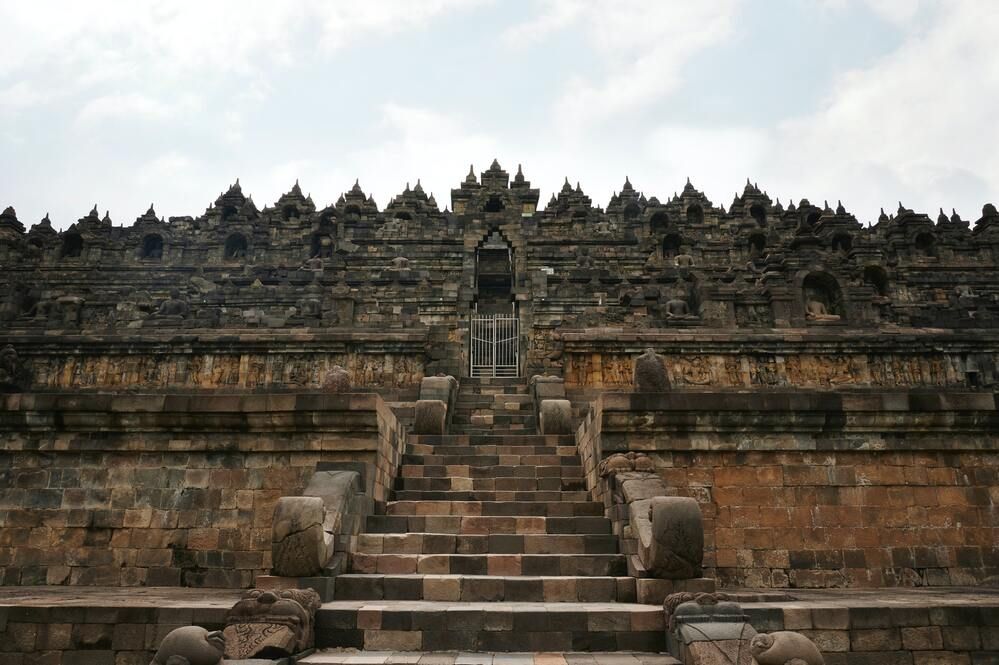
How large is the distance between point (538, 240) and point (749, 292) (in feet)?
35.2

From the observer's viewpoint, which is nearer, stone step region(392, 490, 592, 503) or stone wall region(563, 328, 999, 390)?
stone step region(392, 490, 592, 503)

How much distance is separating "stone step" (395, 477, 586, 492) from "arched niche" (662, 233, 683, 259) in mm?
26501

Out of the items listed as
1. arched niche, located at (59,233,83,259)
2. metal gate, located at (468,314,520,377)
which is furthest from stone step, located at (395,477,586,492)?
arched niche, located at (59,233,83,259)

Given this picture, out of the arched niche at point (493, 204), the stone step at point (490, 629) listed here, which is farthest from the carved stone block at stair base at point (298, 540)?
the arched niche at point (493, 204)

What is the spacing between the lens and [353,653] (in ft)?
17.7

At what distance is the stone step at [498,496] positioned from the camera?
27.5 ft

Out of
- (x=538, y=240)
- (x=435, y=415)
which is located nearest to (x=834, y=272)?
(x=538, y=240)

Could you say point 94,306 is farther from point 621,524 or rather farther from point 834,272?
point 834,272

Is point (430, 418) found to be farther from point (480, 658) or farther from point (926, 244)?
point (926, 244)

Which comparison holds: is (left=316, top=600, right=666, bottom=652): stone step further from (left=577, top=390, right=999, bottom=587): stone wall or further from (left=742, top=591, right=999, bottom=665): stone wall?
(left=577, top=390, right=999, bottom=587): stone wall

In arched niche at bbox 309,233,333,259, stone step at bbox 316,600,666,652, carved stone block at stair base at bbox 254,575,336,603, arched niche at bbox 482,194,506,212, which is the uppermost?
arched niche at bbox 482,194,506,212

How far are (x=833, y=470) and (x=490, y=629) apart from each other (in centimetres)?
514

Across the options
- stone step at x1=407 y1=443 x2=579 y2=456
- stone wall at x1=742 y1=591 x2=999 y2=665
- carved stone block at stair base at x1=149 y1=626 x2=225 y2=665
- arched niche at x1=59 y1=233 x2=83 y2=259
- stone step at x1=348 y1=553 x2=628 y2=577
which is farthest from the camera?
arched niche at x1=59 y1=233 x2=83 y2=259

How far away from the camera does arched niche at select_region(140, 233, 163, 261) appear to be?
34.8m
